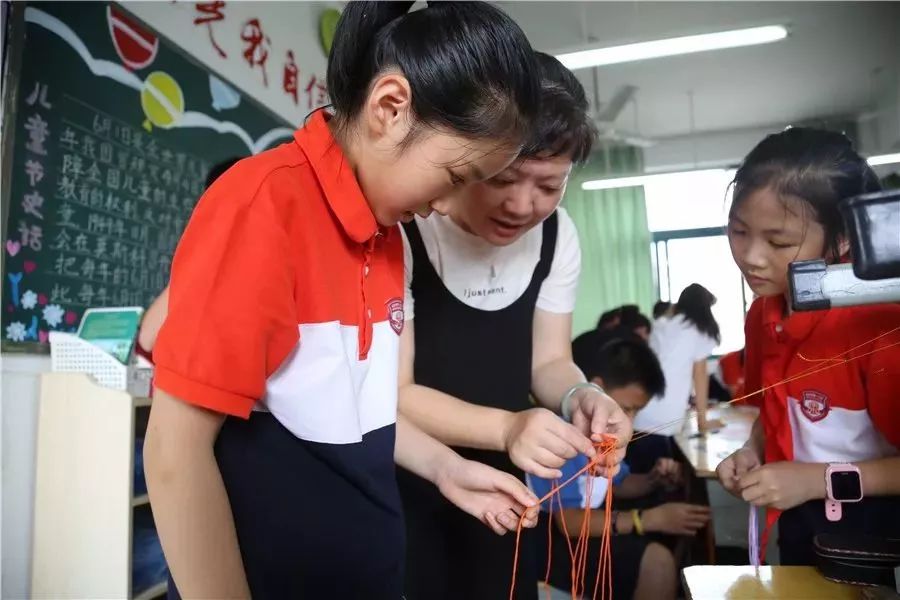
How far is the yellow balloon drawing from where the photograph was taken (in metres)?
1.42

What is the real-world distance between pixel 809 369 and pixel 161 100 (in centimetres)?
145

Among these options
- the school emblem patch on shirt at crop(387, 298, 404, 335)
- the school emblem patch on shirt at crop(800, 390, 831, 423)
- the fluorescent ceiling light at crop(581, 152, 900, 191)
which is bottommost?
the school emblem patch on shirt at crop(800, 390, 831, 423)

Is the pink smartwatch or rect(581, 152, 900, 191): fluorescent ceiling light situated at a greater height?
rect(581, 152, 900, 191): fluorescent ceiling light

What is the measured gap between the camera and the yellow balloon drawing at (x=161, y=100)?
4.66 feet

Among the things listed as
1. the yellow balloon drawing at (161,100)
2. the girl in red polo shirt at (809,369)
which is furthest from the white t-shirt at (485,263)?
the yellow balloon drawing at (161,100)

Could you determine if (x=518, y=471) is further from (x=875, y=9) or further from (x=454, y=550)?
(x=875, y=9)

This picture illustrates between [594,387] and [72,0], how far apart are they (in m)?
1.22

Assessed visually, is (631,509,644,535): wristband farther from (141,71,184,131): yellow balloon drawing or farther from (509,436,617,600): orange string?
(141,71,184,131): yellow balloon drawing

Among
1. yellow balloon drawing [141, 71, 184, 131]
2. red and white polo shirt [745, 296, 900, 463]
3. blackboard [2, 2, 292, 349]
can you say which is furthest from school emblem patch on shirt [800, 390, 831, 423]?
yellow balloon drawing [141, 71, 184, 131]

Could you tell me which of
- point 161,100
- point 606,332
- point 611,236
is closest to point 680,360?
point 611,236

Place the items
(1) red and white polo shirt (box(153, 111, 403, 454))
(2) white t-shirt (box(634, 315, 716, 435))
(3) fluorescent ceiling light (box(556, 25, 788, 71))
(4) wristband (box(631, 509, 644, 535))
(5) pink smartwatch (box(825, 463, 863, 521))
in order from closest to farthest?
(1) red and white polo shirt (box(153, 111, 403, 454)) < (5) pink smartwatch (box(825, 463, 863, 521)) < (2) white t-shirt (box(634, 315, 716, 435)) < (4) wristband (box(631, 509, 644, 535)) < (3) fluorescent ceiling light (box(556, 25, 788, 71))

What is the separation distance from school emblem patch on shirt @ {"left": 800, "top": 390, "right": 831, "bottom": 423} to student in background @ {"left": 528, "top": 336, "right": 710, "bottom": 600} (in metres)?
0.15

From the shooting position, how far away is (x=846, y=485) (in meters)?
0.45

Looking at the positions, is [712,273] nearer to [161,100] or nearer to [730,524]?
[730,524]
